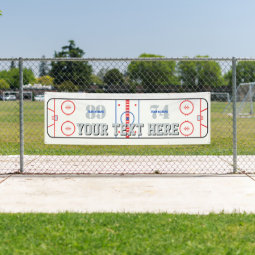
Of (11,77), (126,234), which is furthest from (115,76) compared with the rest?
(126,234)

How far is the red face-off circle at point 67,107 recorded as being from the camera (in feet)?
22.5

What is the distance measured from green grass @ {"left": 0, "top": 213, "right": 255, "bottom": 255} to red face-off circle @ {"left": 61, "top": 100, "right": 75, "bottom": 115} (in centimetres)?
278

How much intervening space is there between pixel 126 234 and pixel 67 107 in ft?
11.6

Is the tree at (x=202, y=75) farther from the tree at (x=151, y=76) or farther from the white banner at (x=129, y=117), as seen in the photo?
the white banner at (x=129, y=117)

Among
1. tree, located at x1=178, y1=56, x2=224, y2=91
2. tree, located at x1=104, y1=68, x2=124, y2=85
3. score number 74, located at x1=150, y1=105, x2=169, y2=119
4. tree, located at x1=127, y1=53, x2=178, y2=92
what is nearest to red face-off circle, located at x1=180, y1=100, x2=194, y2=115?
score number 74, located at x1=150, y1=105, x2=169, y2=119

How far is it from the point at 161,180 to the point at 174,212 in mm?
1855

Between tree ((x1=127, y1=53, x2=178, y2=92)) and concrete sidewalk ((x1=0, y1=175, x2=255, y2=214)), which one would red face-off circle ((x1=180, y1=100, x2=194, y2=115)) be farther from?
concrete sidewalk ((x1=0, y1=175, x2=255, y2=214))

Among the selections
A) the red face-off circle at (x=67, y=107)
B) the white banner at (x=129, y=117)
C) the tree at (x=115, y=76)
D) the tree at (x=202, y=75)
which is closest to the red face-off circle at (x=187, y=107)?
the white banner at (x=129, y=117)

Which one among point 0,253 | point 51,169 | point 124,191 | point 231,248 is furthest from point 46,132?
point 231,248

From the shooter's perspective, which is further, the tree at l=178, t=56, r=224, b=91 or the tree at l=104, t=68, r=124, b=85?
the tree at l=178, t=56, r=224, b=91

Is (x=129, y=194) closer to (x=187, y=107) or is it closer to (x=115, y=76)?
(x=187, y=107)

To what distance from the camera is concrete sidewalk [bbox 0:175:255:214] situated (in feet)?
15.8

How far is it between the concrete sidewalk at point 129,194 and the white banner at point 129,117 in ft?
2.41

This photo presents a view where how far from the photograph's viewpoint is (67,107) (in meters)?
6.85
